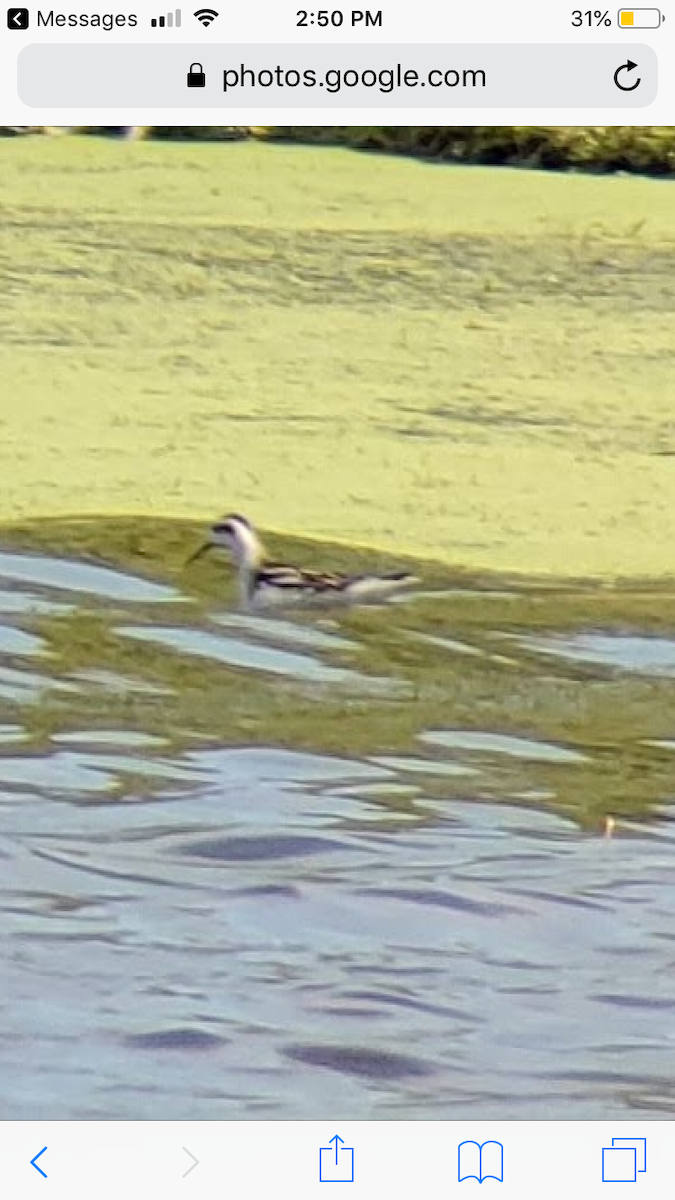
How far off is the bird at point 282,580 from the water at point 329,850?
0.07 feet

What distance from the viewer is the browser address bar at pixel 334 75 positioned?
1923 mm

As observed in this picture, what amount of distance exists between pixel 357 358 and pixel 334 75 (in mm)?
292

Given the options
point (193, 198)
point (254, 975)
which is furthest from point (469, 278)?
point (254, 975)

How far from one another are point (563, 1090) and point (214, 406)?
0.65 metres

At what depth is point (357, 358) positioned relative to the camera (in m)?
2.15

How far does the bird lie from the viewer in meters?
2.09

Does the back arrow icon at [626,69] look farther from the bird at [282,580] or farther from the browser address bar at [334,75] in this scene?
the bird at [282,580]

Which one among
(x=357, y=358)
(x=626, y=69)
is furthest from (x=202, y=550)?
(x=626, y=69)

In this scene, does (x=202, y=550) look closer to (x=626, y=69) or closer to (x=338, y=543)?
(x=338, y=543)

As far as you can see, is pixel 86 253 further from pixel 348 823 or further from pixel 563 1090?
pixel 563 1090

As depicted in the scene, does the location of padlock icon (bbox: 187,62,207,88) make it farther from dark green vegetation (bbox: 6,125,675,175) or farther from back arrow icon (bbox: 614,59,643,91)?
back arrow icon (bbox: 614,59,643,91)

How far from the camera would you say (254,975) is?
1978mm
